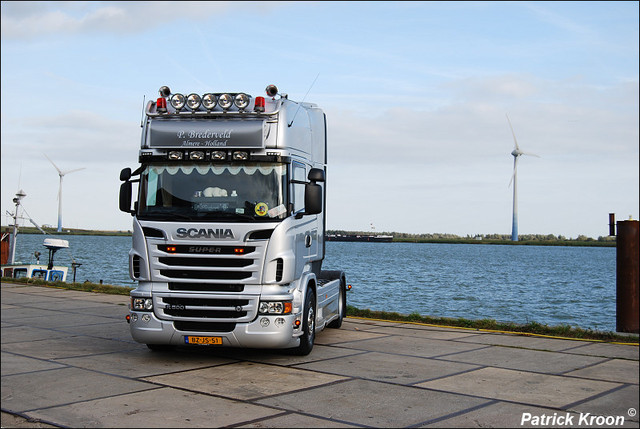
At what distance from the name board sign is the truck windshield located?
320 millimetres

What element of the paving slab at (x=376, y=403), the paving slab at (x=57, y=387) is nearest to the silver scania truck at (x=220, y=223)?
the paving slab at (x=57, y=387)

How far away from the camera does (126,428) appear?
273 inches

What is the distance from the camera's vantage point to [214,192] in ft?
34.0

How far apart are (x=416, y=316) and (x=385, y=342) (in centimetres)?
369

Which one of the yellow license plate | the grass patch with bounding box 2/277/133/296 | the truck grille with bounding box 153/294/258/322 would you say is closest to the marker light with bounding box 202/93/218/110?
the truck grille with bounding box 153/294/258/322

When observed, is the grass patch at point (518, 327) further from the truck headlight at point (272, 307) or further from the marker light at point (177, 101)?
the marker light at point (177, 101)

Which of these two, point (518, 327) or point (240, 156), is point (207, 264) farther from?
point (518, 327)

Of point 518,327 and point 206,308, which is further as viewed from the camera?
point 518,327

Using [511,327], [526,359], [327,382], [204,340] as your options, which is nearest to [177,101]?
[204,340]

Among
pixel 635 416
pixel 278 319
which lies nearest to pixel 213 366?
pixel 278 319

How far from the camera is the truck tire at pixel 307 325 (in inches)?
429

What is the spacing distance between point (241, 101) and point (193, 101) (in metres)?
0.74

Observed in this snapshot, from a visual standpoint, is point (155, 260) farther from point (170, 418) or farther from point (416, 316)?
point (416, 316)

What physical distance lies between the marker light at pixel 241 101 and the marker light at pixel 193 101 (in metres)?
0.55
